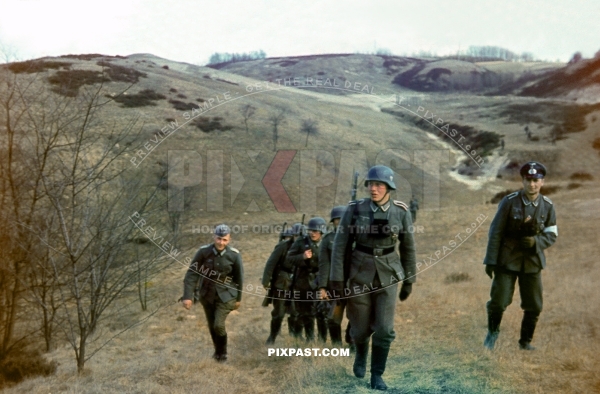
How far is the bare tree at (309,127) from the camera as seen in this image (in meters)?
12.2

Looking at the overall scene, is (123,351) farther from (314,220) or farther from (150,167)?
(314,220)

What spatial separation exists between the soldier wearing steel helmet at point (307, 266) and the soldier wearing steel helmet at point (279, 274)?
0.14m

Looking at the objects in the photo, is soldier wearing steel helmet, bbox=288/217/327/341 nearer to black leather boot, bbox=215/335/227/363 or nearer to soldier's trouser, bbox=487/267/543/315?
black leather boot, bbox=215/335/227/363

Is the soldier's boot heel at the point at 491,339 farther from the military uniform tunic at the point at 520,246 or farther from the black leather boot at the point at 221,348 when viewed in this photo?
the black leather boot at the point at 221,348

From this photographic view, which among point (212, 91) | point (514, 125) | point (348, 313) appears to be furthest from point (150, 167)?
point (514, 125)

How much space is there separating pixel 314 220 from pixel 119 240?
101 inches

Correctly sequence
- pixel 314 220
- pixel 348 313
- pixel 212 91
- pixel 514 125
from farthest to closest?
1. pixel 514 125
2. pixel 212 91
3. pixel 314 220
4. pixel 348 313

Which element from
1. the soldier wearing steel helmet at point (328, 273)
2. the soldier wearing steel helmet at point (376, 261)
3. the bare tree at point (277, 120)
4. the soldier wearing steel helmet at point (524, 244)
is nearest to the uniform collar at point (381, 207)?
the soldier wearing steel helmet at point (376, 261)

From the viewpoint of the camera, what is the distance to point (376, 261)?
16.0 ft

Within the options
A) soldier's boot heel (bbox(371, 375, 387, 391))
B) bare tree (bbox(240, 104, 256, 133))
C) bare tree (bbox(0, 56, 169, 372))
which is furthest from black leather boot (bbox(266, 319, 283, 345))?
bare tree (bbox(240, 104, 256, 133))

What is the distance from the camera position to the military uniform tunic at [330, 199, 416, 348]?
4863 millimetres

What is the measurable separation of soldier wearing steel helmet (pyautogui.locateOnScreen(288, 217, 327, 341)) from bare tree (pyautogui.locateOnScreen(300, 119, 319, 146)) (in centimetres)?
531

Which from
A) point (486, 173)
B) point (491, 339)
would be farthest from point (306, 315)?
point (486, 173)

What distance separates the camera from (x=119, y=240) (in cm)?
622
